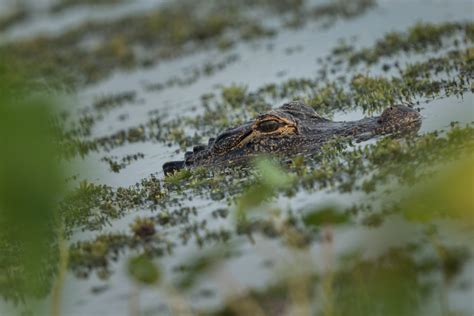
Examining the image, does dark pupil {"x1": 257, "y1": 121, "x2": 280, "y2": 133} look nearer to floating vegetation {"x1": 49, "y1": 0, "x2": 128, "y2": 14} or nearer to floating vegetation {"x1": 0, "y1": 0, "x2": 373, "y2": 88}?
floating vegetation {"x1": 0, "y1": 0, "x2": 373, "y2": 88}

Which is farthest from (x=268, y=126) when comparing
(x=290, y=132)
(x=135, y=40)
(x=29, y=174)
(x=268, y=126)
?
(x=135, y=40)

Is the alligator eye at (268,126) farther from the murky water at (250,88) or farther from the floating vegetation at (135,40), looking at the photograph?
the floating vegetation at (135,40)

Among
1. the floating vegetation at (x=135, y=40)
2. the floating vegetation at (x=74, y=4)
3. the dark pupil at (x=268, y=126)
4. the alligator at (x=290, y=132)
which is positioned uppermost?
the floating vegetation at (x=74, y=4)

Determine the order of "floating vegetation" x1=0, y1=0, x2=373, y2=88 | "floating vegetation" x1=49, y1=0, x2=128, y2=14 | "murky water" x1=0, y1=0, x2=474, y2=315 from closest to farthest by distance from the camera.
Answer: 1. "murky water" x1=0, y1=0, x2=474, y2=315
2. "floating vegetation" x1=0, y1=0, x2=373, y2=88
3. "floating vegetation" x1=49, y1=0, x2=128, y2=14

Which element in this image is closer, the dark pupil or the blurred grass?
the blurred grass

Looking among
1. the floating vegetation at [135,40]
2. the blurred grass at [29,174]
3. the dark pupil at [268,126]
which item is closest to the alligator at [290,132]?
the dark pupil at [268,126]

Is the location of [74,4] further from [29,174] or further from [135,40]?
[29,174]

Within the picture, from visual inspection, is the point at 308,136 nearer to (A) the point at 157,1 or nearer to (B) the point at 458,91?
(B) the point at 458,91

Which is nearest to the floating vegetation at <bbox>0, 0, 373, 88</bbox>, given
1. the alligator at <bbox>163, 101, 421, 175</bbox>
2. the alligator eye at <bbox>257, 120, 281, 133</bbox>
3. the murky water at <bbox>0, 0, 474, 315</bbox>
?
the murky water at <bbox>0, 0, 474, 315</bbox>
